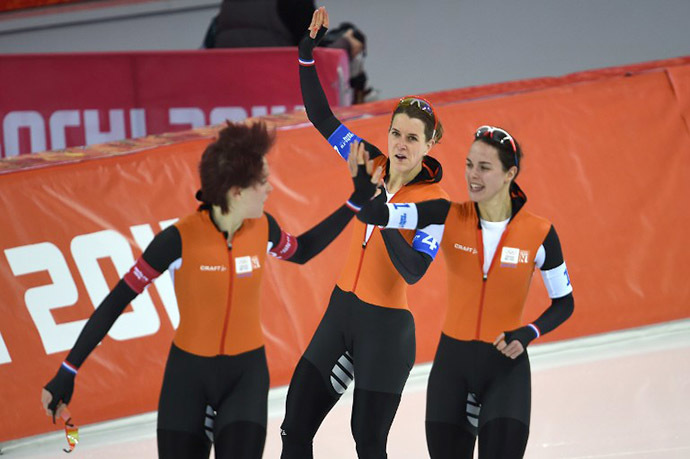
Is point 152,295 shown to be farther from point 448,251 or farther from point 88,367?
point 448,251

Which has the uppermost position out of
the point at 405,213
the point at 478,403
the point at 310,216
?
the point at 405,213

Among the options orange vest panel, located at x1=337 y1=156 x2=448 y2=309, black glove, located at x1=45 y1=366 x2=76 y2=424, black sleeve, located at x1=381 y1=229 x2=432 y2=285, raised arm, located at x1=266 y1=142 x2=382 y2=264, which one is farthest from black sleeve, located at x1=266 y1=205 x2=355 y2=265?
black glove, located at x1=45 y1=366 x2=76 y2=424

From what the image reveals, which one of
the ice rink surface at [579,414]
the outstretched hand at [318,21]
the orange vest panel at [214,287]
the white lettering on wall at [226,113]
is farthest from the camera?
the white lettering on wall at [226,113]

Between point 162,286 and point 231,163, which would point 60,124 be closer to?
point 162,286

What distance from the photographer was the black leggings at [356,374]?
3.76 meters

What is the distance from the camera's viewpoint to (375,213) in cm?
335

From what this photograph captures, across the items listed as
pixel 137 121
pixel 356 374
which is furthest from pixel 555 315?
pixel 137 121

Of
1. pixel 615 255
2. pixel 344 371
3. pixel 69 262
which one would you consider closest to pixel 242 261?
pixel 344 371

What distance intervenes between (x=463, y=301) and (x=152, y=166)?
2.97 meters

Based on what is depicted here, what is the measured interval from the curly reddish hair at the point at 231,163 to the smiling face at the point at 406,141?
70cm

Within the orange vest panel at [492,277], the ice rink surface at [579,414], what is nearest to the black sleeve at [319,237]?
the orange vest panel at [492,277]

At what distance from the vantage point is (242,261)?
3.33 m

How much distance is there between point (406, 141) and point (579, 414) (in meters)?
2.41

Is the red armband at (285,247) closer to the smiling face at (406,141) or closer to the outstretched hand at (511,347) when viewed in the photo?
the smiling face at (406,141)
